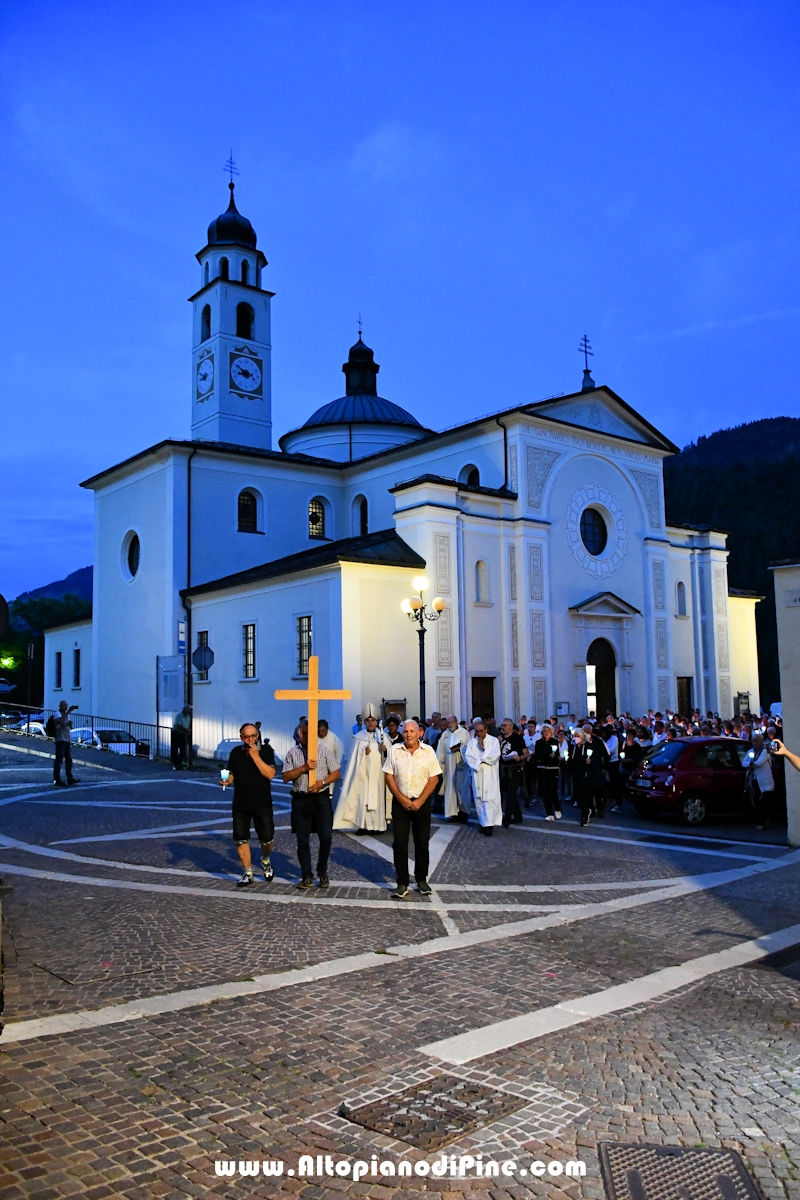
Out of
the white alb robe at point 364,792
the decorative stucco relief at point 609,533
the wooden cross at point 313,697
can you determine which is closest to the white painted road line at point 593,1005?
the wooden cross at point 313,697

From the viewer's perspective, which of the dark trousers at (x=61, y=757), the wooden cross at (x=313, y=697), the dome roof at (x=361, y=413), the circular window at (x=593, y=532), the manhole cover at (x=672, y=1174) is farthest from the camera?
the dome roof at (x=361, y=413)

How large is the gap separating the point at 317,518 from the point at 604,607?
11579 millimetres

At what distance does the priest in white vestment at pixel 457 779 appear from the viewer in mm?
15172

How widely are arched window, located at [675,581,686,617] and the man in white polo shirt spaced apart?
27526 millimetres

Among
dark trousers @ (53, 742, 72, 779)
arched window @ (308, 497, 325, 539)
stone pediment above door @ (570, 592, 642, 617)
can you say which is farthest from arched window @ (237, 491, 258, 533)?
dark trousers @ (53, 742, 72, 779)

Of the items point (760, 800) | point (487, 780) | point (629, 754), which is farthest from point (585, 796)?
point (629, 754)

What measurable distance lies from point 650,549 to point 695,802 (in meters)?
19.4

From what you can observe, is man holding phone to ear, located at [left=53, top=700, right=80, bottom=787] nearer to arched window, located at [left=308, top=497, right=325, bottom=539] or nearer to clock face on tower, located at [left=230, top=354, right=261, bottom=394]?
arched window, located at [left=308, top=497, right=325, bottom=539]

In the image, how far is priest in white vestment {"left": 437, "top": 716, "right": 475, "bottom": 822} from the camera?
15.2 metres

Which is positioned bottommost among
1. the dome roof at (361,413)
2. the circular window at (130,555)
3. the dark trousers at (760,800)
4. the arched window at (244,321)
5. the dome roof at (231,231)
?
the dark trousers at (760,800)

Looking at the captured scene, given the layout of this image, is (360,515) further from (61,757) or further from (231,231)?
(61,757)

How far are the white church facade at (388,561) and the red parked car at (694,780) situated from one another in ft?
32.8

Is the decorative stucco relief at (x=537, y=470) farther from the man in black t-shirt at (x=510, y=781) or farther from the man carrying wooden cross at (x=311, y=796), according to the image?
the man carrying wooden cross at (x=311, y=796)

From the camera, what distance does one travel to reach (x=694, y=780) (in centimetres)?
1488
